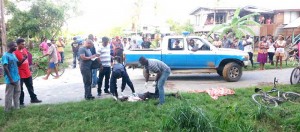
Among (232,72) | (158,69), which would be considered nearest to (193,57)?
(232,72)

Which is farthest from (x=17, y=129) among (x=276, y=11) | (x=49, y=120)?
(x=276, y=11)

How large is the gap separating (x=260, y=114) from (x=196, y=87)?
3.62m

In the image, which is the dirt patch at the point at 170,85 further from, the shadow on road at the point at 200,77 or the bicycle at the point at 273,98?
the bicycle at the point at 273,98

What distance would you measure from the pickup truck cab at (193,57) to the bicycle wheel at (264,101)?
3.07 meters

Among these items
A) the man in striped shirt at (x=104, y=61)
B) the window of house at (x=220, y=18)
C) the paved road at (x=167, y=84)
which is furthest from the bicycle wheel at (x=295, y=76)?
the window of house at (x=220, y=18)

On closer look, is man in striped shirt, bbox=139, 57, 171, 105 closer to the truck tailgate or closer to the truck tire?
the truck tailgate

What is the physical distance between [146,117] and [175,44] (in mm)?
4779

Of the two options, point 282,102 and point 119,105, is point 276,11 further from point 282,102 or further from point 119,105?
point 119,105

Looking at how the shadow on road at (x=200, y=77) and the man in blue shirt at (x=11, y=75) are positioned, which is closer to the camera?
the man in blue shirt at (x=11, y=75)

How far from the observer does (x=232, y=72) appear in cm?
1095

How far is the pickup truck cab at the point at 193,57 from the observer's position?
35.7 feet

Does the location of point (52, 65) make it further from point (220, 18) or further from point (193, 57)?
point (220, 18)

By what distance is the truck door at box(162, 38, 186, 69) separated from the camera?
1096cm

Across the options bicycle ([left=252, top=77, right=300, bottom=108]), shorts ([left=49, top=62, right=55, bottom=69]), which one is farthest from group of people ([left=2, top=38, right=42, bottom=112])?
bicycle ([left=252, top=77, right=300, bottom=108])
